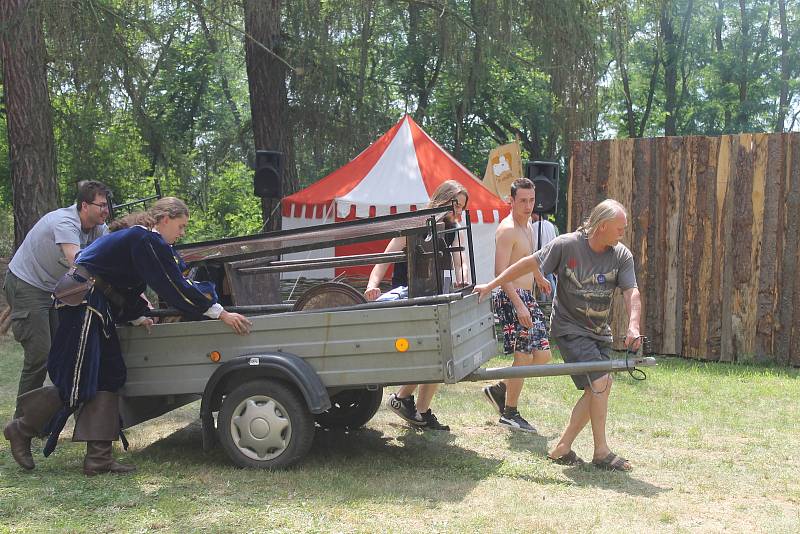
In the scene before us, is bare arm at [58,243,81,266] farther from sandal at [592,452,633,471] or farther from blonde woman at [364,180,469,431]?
sandal at [592,452,633,471]

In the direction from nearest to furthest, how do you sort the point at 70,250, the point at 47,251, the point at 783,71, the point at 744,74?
1. the point at 70,250
2. the point at 47,251
3. the point at 744,74
4. the point at 783,71

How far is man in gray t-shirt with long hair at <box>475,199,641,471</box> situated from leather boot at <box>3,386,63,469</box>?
2494 millimetres

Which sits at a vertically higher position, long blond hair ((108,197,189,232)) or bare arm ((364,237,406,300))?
long blond hair ((108,197,189,232))

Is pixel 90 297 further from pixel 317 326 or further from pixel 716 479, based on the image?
pixel 716 479

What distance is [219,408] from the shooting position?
531cm

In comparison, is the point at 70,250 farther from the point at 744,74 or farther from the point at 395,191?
the point at 744,74

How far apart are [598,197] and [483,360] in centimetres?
552

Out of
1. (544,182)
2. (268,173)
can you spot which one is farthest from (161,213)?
(268,173)

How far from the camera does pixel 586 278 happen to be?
5.30 metres

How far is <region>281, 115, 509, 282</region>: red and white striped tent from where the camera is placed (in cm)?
1222

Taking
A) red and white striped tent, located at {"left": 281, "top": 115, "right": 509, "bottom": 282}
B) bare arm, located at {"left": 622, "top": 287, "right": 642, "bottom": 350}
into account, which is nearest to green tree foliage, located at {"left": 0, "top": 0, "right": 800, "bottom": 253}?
red and white striped tent, located at {"left": 281, "top": 115, "right": 509, "bottom": 282}

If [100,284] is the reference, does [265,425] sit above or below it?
below

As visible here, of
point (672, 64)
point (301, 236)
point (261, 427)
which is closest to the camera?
point (261, 427)

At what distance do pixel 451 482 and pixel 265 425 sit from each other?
106cm
